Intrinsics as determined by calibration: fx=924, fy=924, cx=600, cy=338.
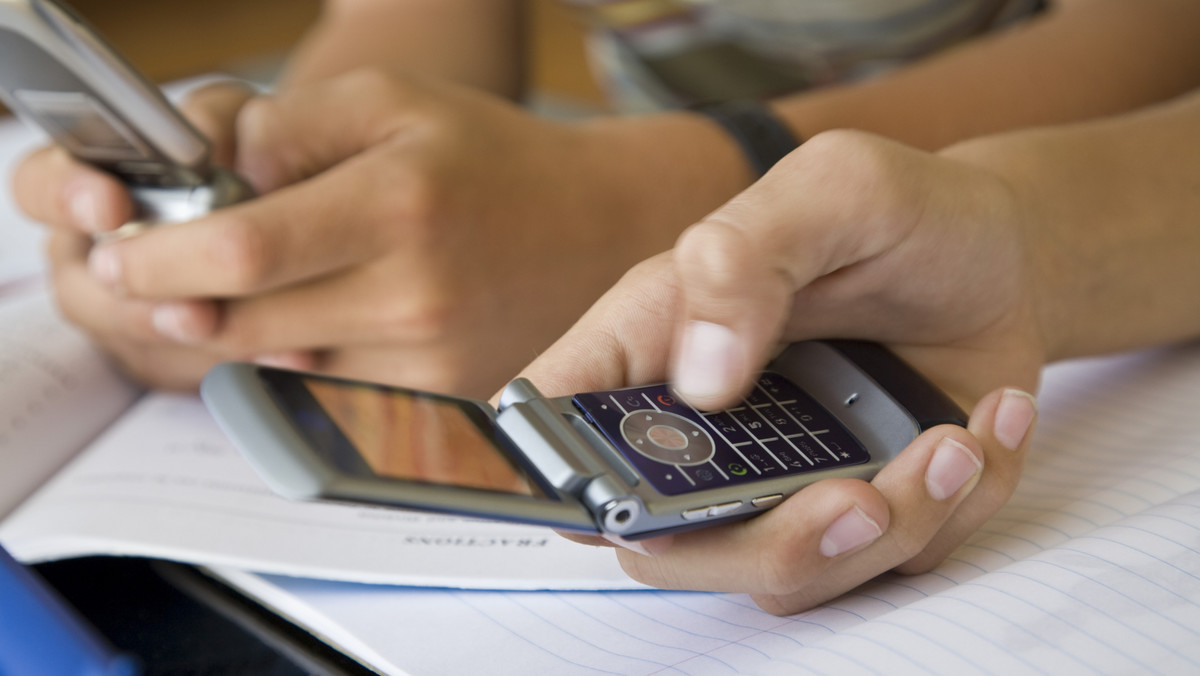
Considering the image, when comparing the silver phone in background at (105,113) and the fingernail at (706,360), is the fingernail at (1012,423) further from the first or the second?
the silver phone in background at (105,113)

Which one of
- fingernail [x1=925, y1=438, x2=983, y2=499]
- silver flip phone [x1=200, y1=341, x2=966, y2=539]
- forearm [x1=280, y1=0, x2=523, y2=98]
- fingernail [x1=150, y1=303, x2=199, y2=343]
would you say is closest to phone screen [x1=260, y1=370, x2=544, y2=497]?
silver flip phone [x1=200, y1=341, x2=966, y2=539]

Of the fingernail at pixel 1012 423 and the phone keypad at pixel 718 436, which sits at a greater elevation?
the phone keypad at pixel 718 436

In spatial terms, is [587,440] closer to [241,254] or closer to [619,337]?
[619,337]

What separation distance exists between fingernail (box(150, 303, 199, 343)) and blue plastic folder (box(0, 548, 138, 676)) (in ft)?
0.89

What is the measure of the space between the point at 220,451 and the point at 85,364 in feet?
0.47

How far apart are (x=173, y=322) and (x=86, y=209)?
0.07 meters

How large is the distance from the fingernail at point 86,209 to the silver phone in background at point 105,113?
0.05 feet

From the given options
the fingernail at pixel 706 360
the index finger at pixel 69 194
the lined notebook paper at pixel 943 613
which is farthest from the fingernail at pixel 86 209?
the fingernail at pixel 706 360

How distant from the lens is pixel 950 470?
0.93ft

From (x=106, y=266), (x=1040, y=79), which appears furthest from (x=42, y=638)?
(x=1040, y=79)

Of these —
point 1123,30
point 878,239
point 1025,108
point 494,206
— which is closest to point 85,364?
point 494,206

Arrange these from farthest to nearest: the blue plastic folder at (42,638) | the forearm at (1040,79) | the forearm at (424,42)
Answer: the forearm at (424,42)
the forearm at (1040,79)
the blue plastic folder at (42,638)

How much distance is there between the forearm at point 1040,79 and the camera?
1.74 ft

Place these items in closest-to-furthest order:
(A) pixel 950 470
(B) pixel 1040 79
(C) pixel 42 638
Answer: (C) pixel 42 638
(A) pixel 950 470
(B) pixel 1040 79
